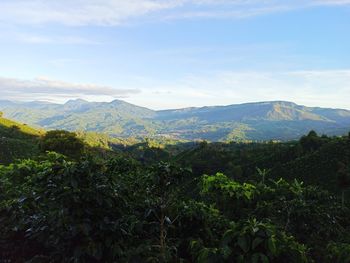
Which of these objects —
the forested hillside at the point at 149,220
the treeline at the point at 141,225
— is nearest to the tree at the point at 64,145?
the forested hillside at the point at 149,220

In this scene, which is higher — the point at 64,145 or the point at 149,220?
the point at 149,220

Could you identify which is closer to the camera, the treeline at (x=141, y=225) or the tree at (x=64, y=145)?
the treeline at (x=141, y=225)

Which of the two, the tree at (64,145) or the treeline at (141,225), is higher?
the treeline at (141,225)

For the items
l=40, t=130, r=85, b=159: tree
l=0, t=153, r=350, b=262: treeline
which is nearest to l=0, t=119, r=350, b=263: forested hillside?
l=0, t=153, r=350, b=262: treeline

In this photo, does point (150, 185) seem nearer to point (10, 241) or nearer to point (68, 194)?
point (68, 194)

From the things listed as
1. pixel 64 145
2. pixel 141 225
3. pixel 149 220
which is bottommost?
pixel 64 145

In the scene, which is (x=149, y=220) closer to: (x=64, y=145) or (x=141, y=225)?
(x=141, y=225)

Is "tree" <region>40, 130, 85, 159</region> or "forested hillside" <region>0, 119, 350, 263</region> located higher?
"forested hillside" <region>0, 119, 350, 263</region>

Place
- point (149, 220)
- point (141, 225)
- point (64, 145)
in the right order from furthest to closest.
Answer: point (64, 145)
point (149, 220)
point (141, 225)

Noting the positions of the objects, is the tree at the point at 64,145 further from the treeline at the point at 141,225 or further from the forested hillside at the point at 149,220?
the treeline at the point at 141,225

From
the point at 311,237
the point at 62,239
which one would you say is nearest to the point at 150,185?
the point at 62,239

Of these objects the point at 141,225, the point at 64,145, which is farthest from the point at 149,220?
the point at 64,145

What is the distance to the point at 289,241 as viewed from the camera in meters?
4.62

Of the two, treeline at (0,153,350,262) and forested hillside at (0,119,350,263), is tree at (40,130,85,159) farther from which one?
treeline at (0,153,350,262)
